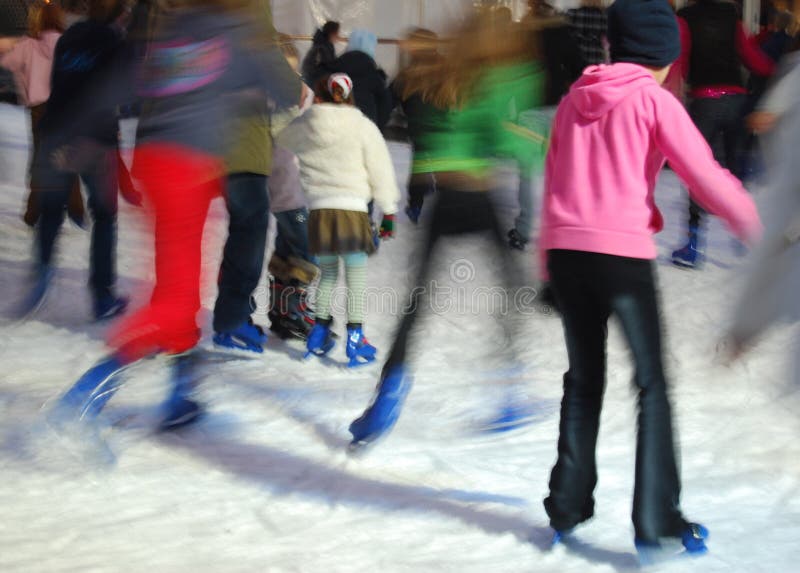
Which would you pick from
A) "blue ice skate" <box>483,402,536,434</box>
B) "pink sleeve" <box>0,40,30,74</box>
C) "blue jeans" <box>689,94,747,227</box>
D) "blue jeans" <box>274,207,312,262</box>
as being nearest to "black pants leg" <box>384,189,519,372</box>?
"blue ice skate" <box>483,402,536,434</box>

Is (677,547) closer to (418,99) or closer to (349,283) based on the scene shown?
(418,99)

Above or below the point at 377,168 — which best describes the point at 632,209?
above

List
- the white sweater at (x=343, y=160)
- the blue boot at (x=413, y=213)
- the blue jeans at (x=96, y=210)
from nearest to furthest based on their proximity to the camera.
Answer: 1. the white sweater at (x=343, y=160)
2. the blue jeans at (x=96, y=210)
3. the blue boot at (x=413, y=213)

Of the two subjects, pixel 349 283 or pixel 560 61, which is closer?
pixel 349 283

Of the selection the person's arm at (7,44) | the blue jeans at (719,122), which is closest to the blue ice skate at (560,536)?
the blue jeans at (719,122)

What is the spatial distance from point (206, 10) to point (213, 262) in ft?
13.7

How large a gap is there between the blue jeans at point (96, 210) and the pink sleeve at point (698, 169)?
12.1ft

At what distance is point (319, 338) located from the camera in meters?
5.51

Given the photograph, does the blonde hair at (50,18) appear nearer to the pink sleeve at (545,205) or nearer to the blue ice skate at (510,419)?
the blue ice skate at (510,419)

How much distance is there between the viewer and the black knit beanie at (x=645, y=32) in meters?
2.91

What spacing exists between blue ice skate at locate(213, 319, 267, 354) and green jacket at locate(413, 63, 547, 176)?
1.86 meters

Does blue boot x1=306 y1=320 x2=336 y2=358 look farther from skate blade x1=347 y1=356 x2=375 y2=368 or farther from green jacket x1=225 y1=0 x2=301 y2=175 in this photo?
green jacket x1=225 y1=0 x2=301 y2=175

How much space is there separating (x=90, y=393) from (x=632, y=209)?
5.96ft

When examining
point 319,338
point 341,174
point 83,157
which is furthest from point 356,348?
point 83,157
